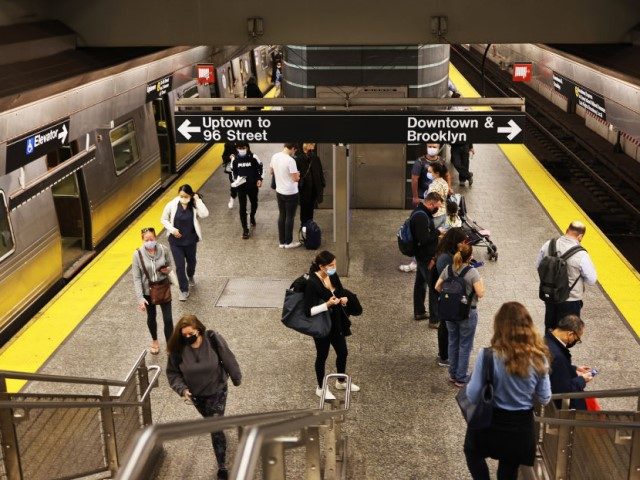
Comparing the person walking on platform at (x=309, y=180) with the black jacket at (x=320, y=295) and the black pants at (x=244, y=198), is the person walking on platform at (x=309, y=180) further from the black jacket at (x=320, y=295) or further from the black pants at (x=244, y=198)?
the black jacket at (x=320, y=295)

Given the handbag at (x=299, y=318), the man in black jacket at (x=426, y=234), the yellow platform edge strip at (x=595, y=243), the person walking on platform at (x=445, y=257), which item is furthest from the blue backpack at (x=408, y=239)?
the yellow platform edge strip at (x=595, y=243)

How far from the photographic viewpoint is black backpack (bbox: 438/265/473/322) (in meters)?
6.71

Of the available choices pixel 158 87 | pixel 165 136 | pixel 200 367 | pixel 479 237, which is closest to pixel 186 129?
pixel 200 367

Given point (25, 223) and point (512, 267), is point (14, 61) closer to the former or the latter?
point (25, 223)

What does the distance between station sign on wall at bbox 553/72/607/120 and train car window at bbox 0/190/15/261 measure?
724cm

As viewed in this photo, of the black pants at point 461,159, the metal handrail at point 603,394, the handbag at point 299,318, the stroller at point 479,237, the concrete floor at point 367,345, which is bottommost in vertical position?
the concrete floor at point 367,345

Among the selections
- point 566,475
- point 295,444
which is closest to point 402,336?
point 566,475

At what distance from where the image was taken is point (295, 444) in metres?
2.92

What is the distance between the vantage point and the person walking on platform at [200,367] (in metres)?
5.45

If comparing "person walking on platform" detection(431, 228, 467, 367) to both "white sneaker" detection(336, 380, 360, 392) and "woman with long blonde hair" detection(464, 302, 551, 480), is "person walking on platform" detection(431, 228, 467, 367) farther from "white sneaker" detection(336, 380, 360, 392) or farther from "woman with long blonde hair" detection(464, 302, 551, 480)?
"woman with long blonde hair" detection(464, 302, 551, 480)

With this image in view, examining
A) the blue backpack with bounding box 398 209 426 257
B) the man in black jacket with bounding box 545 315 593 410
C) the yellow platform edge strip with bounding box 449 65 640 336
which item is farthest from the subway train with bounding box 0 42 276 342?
the yellow platform edge strip with bounding box 449 65 640 336

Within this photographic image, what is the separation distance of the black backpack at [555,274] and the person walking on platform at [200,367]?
337cm

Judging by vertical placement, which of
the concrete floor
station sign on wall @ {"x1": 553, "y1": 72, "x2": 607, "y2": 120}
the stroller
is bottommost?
the concrete floor

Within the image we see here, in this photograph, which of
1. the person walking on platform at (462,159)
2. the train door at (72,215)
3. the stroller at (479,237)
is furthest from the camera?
the person walking on platform at (462,159)
